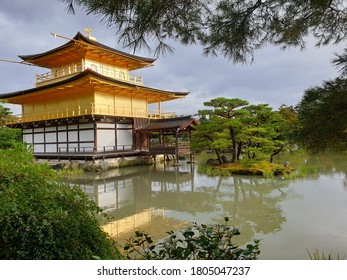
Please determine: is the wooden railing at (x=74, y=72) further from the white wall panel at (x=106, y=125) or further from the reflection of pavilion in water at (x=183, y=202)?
the reflection of pavilion in water at (x=183, y=202)

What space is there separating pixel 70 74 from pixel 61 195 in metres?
17.3

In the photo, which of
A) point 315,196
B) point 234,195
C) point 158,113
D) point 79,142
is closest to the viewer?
point 315,196

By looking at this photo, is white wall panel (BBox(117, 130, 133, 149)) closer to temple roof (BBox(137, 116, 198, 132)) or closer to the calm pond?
temple roof (BBox(137, 116, 198, 132))

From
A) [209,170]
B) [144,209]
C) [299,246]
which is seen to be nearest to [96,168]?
[209,170]

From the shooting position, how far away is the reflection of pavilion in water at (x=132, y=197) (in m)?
5.54

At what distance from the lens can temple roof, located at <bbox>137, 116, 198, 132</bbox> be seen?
16.4 meters

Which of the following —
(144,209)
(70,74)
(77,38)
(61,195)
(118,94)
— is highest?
(77,38)

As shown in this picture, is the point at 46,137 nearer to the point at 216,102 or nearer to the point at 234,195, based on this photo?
the point at 216,102

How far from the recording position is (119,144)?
17656 mm

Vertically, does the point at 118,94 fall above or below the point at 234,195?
above

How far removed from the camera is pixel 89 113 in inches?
630

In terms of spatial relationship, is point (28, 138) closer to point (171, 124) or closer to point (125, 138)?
point (125, 138)

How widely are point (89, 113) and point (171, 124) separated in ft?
16.1

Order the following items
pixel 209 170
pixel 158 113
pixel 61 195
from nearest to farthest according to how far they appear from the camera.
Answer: pixel 61 195, pixel 209 170, pixel 158 113
